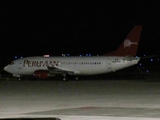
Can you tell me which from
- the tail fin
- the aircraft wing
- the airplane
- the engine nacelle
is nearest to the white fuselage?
the airplane

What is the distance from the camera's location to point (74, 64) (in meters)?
52.5

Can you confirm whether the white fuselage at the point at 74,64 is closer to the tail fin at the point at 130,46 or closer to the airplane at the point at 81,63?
the airplane at the point at 81,63

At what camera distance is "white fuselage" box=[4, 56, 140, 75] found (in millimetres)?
51078

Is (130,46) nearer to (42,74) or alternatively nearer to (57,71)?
(57,71)

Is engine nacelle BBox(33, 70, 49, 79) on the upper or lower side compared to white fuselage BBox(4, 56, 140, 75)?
lower

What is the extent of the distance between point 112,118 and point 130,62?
33.4m

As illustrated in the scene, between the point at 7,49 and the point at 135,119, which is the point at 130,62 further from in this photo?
the point at 7,49

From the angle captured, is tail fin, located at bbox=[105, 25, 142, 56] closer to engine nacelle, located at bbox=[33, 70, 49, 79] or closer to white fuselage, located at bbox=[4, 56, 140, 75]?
white fuselage, located at bbox=[4, 56, 140, 75]

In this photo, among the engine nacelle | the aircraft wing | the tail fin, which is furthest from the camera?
the aircraft wing

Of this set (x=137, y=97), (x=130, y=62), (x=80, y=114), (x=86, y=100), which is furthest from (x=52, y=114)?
(x=130, y=62)

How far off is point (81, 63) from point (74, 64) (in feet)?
2.71

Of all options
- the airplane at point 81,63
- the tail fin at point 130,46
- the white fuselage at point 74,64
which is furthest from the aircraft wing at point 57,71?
the tail fin at point 130,46

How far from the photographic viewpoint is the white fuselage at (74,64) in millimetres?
51078

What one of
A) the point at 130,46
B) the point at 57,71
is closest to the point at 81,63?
the point at 57,71
